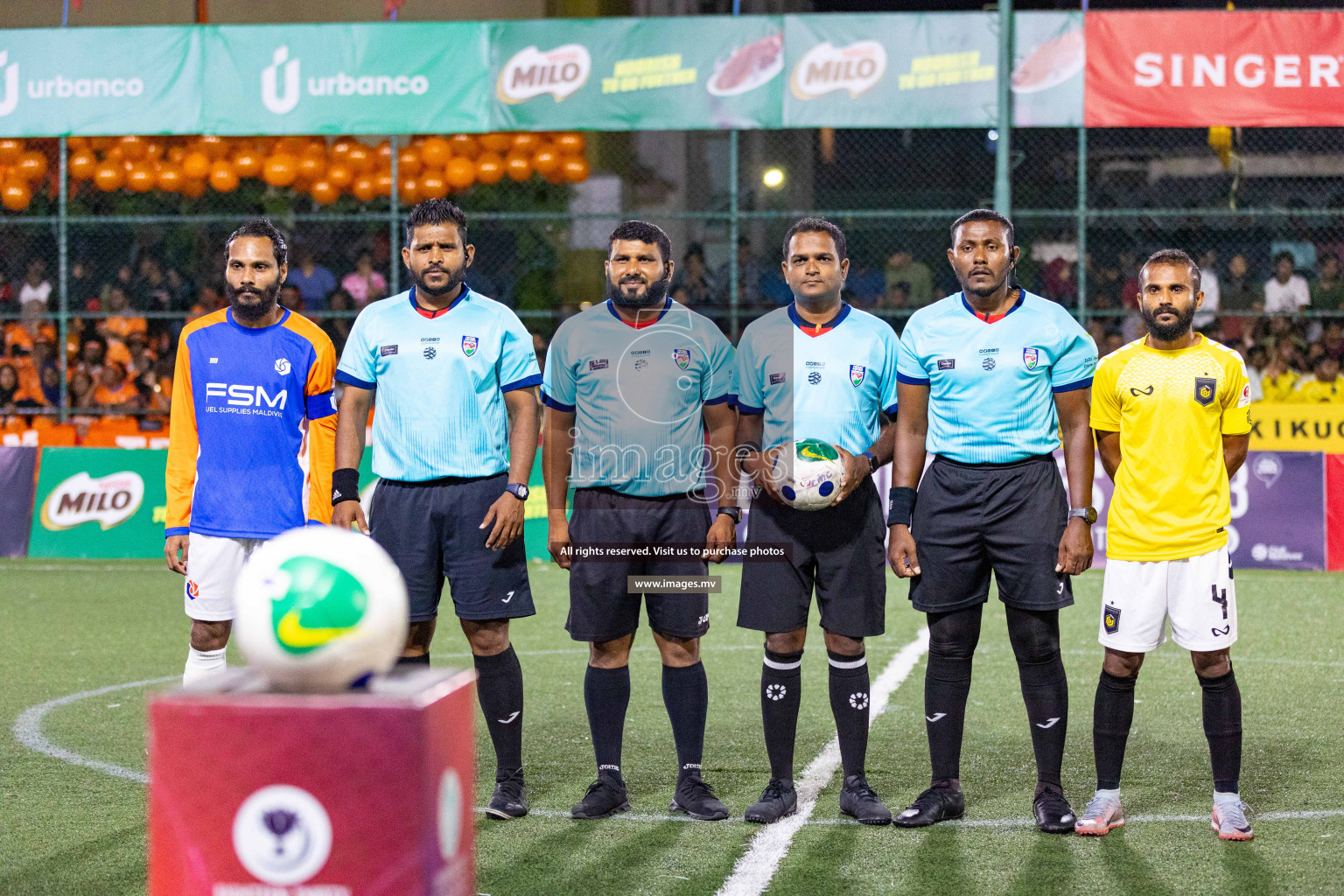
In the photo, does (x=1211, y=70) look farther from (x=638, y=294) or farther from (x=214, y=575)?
(x=214, y=575)

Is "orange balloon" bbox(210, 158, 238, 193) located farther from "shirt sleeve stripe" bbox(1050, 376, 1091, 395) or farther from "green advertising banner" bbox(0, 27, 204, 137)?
"shirt sleeve stripe" bbox(1050, 376, 1091, 395)

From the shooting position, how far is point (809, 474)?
16.6 feet

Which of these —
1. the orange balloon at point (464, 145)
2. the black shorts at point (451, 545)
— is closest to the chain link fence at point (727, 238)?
the orange balloon at point (464, 145)

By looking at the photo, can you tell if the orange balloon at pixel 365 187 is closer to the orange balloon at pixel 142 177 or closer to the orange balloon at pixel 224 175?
the orange balloon at pixel 224 175

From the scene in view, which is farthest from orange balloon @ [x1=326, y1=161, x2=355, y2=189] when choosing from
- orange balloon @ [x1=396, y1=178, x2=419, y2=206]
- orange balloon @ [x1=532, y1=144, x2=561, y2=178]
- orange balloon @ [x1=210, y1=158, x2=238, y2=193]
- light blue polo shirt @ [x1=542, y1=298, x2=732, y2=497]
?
light blue polo shirt @ [x1=542, y1=298, x2=732, y2=497]

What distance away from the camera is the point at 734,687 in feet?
25.4

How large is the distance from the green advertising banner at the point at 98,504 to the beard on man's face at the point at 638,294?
8.98 meters

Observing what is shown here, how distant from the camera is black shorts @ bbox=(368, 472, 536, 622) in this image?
5.23 m

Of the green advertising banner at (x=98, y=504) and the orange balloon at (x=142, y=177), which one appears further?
the orange balloon at (x=142, y=177)

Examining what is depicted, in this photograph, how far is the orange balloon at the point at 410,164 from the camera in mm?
16562

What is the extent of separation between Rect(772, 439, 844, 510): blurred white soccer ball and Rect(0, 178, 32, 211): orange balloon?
14.3m

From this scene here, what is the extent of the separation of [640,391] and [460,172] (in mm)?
11695

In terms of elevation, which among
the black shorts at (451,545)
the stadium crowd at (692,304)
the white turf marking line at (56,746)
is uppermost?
the stadium crowd at (692,304)

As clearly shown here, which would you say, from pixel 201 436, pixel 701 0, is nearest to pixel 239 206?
pixel 701 0
